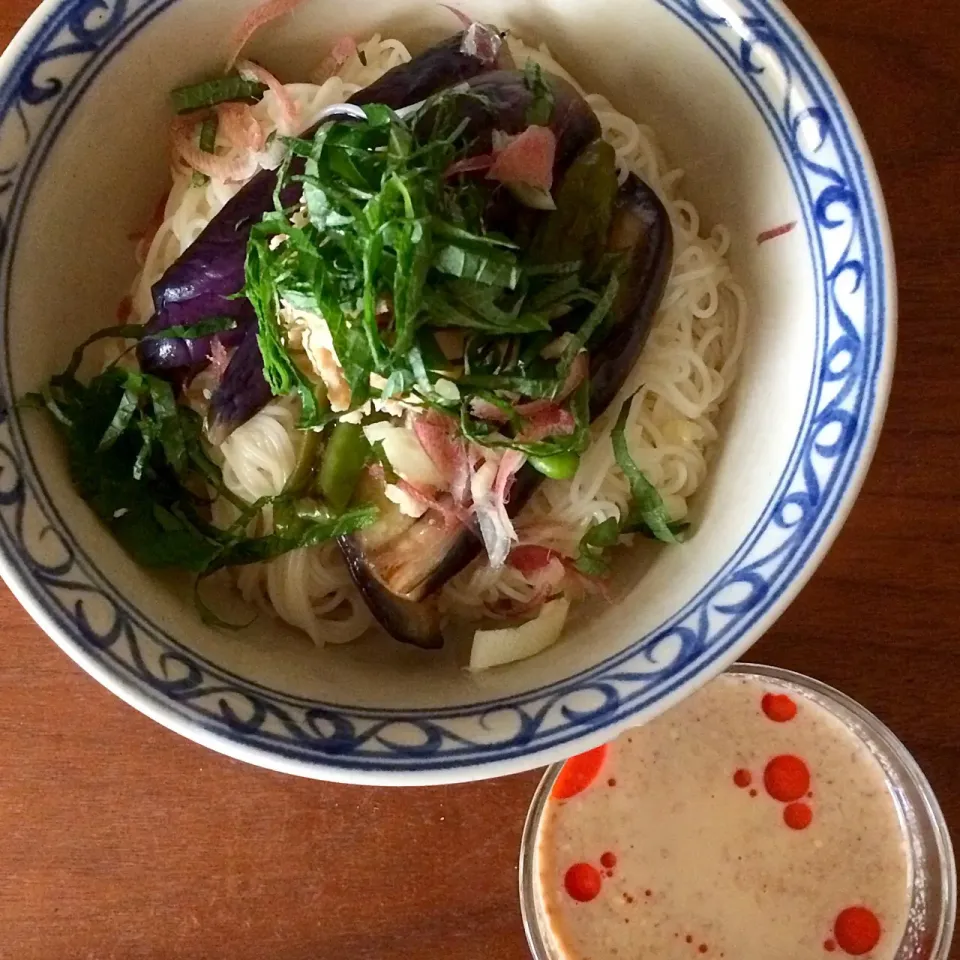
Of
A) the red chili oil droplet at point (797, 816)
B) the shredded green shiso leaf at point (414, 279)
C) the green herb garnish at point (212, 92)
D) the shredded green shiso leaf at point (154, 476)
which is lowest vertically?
the red chili oil droplet at point (797, 816)

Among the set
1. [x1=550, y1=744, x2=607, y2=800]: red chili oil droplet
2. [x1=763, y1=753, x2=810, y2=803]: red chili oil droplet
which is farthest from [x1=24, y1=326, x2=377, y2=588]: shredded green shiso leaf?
[x1=763, y1=753, x2=810, y2=803]: red chili oil droplet

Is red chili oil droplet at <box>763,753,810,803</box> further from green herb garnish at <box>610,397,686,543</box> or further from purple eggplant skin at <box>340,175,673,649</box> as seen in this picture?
purple eggplant skin at <box>340,175,673,649</box>

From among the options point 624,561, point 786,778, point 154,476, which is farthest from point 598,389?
point 786,778

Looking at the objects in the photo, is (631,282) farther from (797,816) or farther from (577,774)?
(797,816)

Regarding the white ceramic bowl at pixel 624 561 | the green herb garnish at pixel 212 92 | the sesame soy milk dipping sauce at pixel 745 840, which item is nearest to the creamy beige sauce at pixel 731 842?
the sesame soy milk dipping sauce at pixel 745 840

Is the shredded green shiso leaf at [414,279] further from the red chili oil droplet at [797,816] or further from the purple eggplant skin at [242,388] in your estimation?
the red chili oil droplet at [797,816]

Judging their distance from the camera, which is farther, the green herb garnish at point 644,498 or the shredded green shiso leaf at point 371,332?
the green herb garnish at point 644,498

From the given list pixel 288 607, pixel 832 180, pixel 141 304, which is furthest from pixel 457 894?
pixel 832 180
